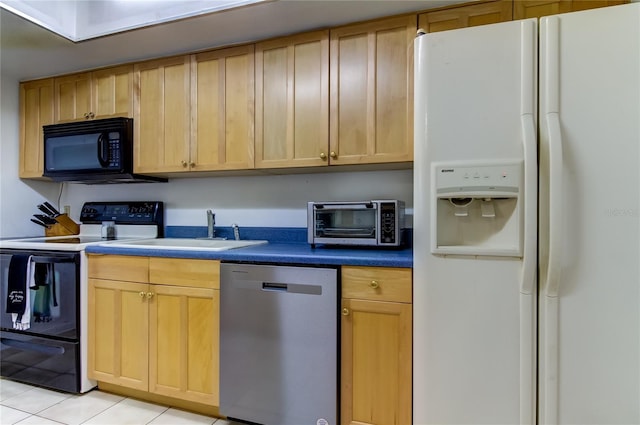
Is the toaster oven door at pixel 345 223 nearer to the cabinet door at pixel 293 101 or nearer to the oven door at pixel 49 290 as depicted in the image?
the cabinet door at pixel 293 101

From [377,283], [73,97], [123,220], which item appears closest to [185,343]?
[377,283]

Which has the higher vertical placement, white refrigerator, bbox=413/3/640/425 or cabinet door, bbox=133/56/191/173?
cabinet door, bbox=133/56/191/173

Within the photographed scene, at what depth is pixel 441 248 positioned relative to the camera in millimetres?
1316

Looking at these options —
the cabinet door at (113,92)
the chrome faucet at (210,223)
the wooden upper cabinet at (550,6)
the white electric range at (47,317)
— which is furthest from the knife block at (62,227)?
the wooden upper cabinet at (550,6)

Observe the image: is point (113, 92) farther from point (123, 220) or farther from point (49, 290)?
point (49, 290)

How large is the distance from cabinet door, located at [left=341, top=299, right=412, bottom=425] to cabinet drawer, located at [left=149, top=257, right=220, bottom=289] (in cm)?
70

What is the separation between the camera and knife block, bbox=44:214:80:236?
2.74m

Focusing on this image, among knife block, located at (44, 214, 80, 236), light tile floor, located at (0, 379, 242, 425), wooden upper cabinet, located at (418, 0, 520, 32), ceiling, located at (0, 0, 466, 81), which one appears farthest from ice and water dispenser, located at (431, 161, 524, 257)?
knife block, located at (44, 214, 80, 236)

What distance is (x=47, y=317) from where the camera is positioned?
82.2 inches

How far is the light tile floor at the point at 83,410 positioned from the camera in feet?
5.96

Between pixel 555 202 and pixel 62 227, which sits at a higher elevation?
pixel 555 202

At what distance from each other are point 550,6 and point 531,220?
1091mm

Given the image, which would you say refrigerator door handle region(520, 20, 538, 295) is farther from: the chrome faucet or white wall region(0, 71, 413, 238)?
the chrome faucet

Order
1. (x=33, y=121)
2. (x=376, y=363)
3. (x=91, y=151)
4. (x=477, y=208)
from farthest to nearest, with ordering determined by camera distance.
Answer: (x=33, y=121), (x=91, y=151), (x=376, y=363), (x=477, y=208)
